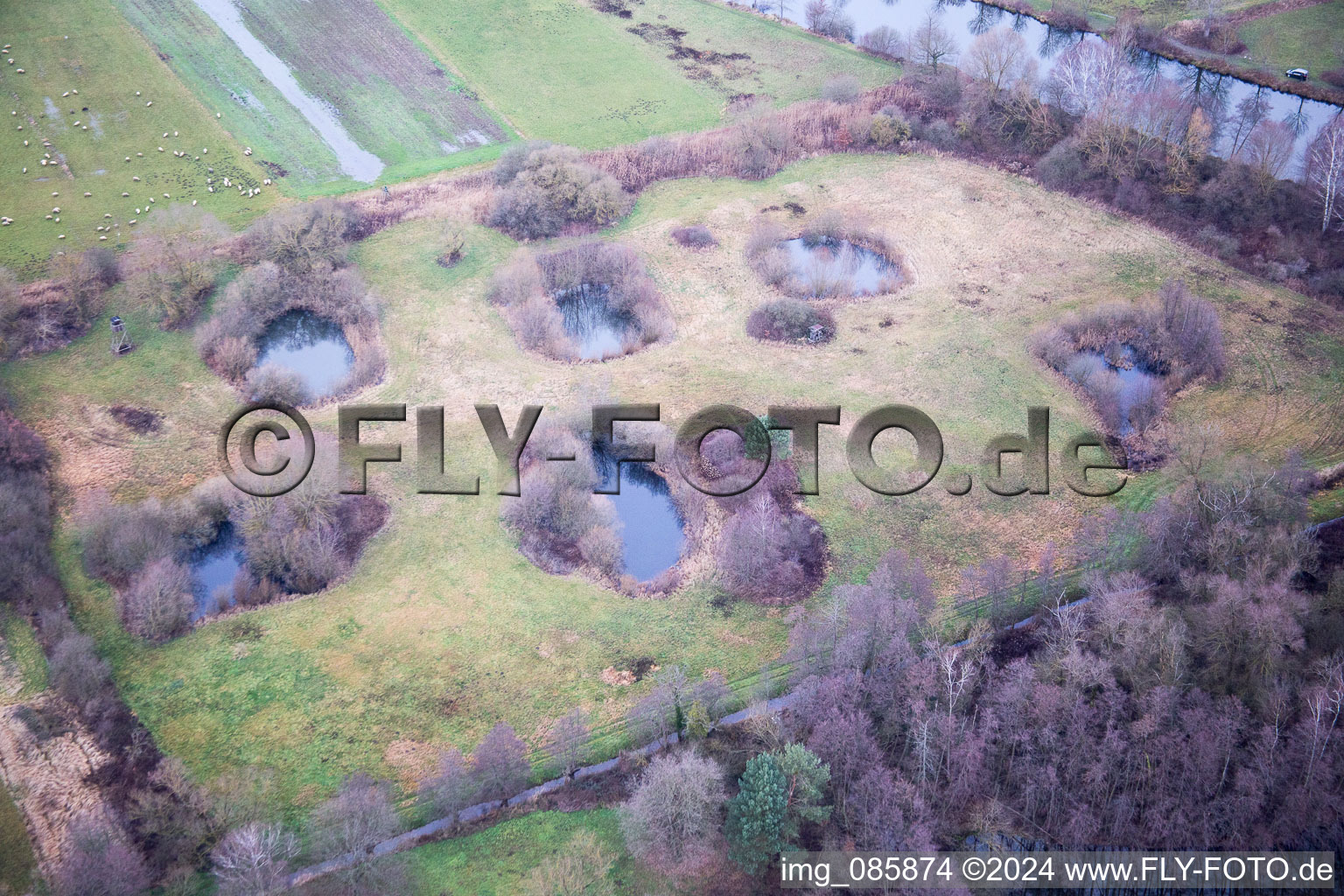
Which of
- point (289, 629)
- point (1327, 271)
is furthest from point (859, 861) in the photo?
point (1327, 271)

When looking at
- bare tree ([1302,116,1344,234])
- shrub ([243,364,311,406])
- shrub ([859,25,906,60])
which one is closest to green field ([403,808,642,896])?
shrub ([243,364,311,406])

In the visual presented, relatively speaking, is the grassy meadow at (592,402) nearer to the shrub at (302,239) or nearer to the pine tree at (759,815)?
the shrub at (302,239)

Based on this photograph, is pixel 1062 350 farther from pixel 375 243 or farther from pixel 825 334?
pixel 375 243

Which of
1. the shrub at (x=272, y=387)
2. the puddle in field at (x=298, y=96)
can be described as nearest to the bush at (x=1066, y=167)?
the puddle in field at (x=298, y=96)

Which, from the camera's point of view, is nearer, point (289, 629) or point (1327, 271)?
point (289, 629)

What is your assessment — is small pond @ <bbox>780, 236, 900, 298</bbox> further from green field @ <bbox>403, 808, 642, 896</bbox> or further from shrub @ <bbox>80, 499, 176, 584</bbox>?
shrub @ <bbox>80, 499, 176, 584</bbox>

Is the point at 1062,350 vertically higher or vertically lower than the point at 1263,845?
higher

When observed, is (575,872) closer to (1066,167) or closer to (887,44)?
(1066,167)
